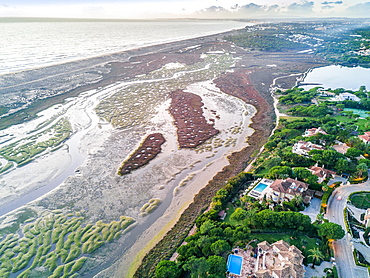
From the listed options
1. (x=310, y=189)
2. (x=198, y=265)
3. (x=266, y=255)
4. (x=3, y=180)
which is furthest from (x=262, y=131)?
(x=3, y=180)

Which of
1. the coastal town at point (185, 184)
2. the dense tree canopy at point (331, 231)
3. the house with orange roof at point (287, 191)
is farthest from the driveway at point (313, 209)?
the dense tree canopy at point (331, 231)

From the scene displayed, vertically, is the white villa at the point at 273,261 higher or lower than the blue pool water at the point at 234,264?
higher

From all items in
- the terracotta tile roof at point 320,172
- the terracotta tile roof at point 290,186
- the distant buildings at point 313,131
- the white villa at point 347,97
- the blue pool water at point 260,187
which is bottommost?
the white villa at point 347,97

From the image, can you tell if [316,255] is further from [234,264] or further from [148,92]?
[148,92]

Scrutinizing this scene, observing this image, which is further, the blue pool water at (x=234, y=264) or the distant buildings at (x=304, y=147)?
the distant buildings at (x=304, y=147)

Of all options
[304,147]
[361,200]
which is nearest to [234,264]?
[361,200]

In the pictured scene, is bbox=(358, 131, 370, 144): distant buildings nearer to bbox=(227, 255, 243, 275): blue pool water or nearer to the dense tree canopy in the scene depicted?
the dense tree canopy

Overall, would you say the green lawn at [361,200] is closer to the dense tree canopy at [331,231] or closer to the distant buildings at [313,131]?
the dense tree canopy at [331,231]

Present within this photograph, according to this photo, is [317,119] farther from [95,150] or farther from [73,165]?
[73,165]
